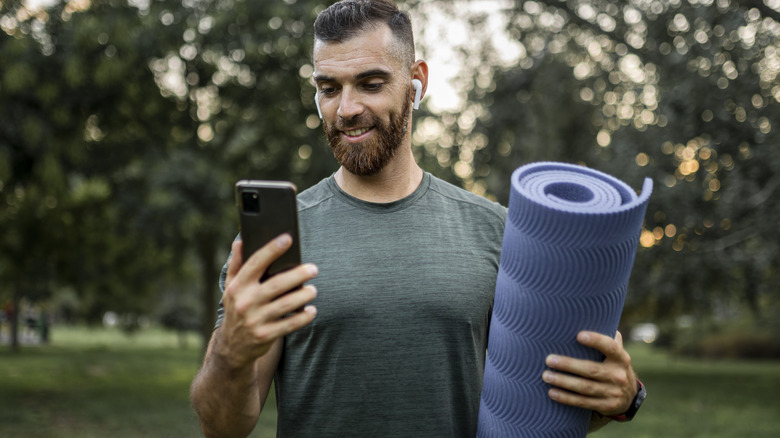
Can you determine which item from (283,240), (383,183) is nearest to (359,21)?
(383,183)

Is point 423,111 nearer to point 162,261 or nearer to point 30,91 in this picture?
point 30,91

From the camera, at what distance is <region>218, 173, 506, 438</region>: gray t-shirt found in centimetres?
197

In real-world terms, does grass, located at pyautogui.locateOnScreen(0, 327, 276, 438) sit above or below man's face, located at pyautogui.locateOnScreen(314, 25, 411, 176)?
below

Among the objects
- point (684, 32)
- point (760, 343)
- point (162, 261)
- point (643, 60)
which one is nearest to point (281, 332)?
point (684, 32)

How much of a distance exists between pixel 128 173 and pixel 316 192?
10616 millimetres

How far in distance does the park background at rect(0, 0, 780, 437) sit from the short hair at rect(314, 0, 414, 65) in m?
6.37

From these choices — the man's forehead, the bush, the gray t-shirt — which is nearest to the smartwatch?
the gray t-shirt

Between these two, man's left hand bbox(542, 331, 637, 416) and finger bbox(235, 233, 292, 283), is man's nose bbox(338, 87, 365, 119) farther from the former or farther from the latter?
man's left hand bbox(542, 331, 637, 416)

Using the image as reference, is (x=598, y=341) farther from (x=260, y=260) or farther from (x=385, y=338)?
(x=260, y=260)

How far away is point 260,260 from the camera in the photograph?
141 centimetres

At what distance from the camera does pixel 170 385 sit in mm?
15492

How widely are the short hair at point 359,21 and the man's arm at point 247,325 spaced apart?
2.72ft

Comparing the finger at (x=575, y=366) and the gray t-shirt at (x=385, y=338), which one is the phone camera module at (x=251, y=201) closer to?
the gray t-shirt at (x=385, y=338)

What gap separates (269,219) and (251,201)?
63 millimetres
